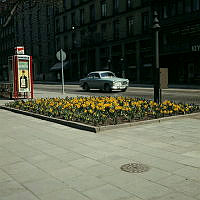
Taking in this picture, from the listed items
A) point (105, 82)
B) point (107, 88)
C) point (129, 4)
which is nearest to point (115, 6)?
point (129, 4)

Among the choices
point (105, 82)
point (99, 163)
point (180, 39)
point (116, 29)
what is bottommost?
point (99, 163)

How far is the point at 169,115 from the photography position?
33.3ft

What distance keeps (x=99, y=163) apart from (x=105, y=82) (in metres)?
18.3

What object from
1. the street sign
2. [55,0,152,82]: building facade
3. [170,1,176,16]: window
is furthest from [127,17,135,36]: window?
the street sign

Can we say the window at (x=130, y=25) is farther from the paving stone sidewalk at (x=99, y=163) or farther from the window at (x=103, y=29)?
the paving stone sidewalk at (x=99, y=163)

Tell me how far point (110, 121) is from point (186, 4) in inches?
994

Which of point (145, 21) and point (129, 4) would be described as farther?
point (129, 4)

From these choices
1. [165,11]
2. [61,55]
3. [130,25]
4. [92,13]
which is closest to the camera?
[61,55]

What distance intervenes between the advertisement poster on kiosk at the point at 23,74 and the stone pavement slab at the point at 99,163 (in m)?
9.36

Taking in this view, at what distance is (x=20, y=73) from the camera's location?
57.9ft

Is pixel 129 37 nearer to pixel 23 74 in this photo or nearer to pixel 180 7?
pixel 180 7

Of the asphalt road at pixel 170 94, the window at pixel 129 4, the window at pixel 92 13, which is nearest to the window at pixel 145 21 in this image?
the window at pixel 129 4

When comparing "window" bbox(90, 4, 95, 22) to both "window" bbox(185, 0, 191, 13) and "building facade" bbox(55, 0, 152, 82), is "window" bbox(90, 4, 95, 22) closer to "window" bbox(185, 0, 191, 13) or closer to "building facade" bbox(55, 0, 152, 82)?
"building facade" bbox(55, 0, 152, 82)

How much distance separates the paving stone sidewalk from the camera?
4176 mm
